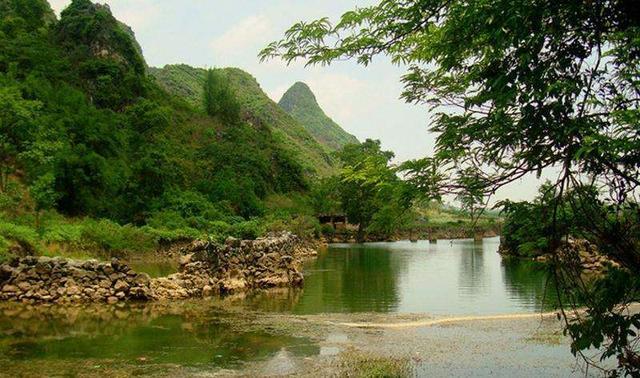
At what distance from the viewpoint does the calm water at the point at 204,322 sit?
31.9 feet

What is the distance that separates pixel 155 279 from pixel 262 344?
7673 mm

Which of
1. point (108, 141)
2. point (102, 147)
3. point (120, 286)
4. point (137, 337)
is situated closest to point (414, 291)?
point (120, 286)

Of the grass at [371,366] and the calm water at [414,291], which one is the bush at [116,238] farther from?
the grass at [371,366]

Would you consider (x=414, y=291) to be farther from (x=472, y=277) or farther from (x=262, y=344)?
(x=262, y=344)

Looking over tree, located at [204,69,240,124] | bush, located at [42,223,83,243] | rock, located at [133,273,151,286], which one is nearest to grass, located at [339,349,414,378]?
rock, located at [133,273,151,286]

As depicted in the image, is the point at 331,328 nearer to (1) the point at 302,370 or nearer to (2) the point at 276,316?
(2) the point at 276,316

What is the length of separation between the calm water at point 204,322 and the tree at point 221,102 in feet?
171

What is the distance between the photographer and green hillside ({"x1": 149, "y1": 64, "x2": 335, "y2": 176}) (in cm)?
11519

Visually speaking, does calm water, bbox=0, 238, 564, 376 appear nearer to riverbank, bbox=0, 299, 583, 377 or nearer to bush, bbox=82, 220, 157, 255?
riverbank, bbox=0, 299, 583, 377

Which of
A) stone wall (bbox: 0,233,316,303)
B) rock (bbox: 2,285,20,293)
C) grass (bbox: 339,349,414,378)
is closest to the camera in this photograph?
grass (bbox: 339,349,414,378)

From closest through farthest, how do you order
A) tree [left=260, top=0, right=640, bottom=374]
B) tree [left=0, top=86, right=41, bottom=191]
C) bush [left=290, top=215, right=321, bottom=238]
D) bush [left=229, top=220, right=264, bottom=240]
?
tree [left=260, top=0, right=640, bottom=374]
tree [left=0, top=86, right=41, bottom=191]
bush [left=229, top=220, right=264, bottom=240]
bush [left=290, top=215, right=321, bottom=238]

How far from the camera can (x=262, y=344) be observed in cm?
1127

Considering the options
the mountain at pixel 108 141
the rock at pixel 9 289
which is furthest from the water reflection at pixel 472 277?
the mountain at pixel 108 141

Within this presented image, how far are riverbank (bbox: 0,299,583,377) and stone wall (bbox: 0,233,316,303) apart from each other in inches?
34.9
